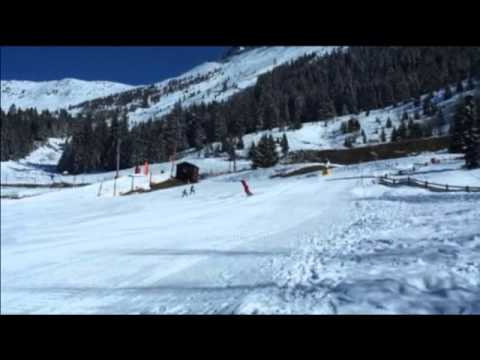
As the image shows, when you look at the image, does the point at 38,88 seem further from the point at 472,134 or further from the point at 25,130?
the point at 472,134

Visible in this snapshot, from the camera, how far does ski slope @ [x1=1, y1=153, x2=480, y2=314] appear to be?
9.21ft

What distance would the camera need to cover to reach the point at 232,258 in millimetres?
4160

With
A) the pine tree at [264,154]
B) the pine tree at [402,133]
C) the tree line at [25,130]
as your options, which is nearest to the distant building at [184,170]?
the tree line at [25,130]

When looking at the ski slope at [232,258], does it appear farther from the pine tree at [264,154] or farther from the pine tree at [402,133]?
the pine tree at [402,133]

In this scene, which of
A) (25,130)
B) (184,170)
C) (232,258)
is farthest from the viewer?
(184,170)

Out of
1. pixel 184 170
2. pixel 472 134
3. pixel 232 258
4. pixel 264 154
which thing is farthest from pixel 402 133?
pixel 232 258

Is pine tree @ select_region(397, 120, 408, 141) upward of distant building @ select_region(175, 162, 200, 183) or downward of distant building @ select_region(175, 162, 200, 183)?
upward

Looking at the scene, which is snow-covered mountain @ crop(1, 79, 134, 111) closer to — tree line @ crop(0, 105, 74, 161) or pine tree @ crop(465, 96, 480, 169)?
tree line @ crop(0, 105, 74, 161)

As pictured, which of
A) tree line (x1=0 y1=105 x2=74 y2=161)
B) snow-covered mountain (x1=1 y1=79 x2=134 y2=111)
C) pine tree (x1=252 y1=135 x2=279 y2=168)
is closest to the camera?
snow-covered mountain (x1=1 y1=79 x2=134 y2=111)

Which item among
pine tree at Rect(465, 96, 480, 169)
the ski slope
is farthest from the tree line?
pine tree at Rect(465, 96, 480, 169)
